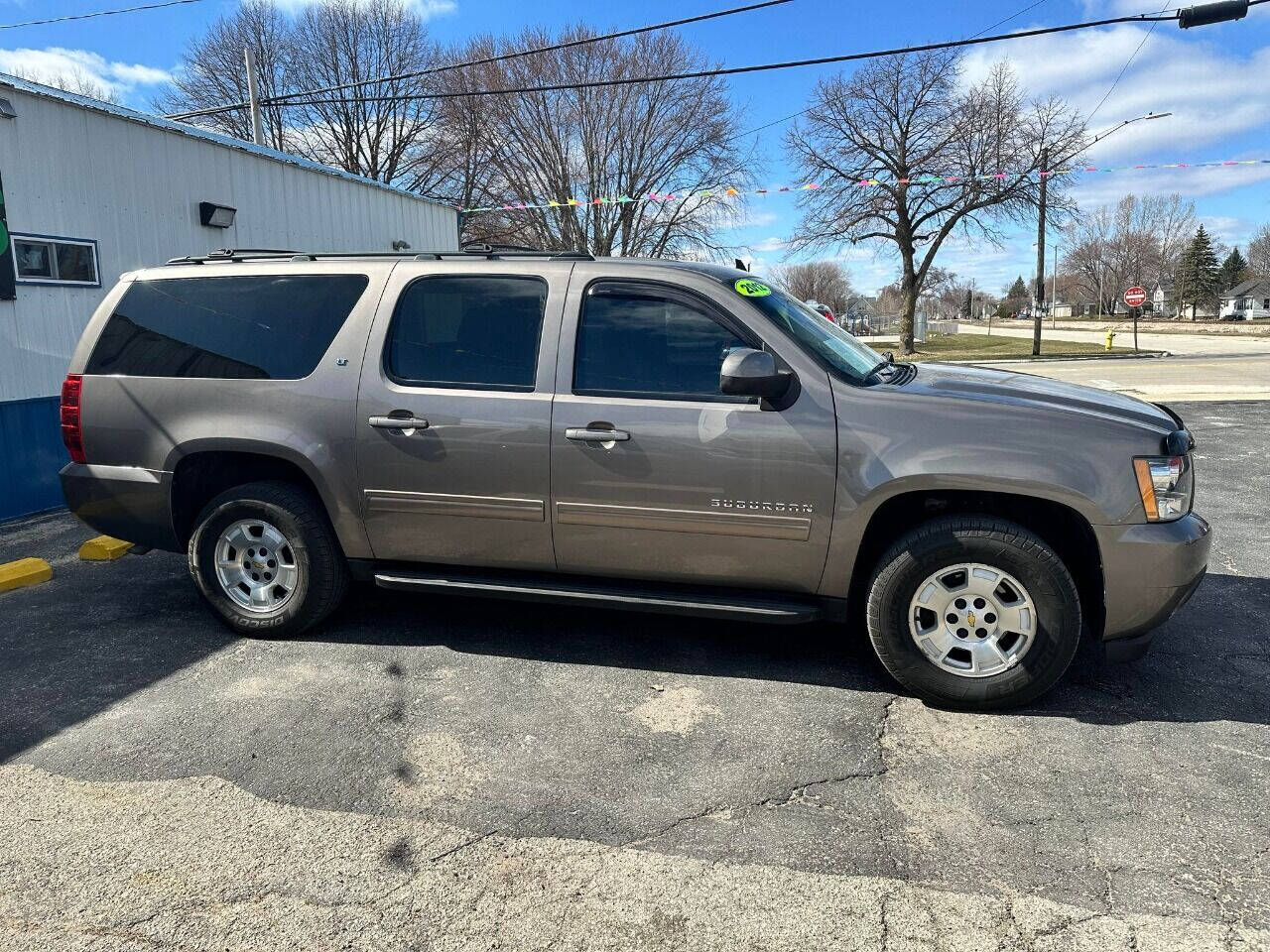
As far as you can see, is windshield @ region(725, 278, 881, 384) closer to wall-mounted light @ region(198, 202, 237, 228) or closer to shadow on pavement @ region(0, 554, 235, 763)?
shadow on pavement @ region(0, 554, 235, 763)

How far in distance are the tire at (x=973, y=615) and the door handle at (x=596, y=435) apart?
122cm

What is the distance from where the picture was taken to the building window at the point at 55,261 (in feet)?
25.3

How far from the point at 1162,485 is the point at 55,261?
29.3 ft

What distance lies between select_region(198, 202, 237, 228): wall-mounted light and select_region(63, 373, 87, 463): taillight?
→ 6.01 m

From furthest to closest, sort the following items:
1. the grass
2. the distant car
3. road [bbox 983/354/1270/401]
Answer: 1. the grass
2. road [bbox 983/354/1270/401]
3. the distant car

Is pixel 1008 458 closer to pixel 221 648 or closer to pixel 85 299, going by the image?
pixel 221 648

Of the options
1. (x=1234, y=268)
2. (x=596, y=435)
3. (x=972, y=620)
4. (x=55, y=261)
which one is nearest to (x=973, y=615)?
(x=972, y=620)

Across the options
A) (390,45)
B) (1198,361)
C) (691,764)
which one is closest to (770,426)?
(691,764)

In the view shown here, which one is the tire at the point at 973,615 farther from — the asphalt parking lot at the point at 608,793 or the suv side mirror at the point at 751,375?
the suv side mirror at the point at 751,375

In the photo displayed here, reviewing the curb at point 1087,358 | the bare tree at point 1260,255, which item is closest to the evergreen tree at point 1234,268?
the bare tree at point 1260,255

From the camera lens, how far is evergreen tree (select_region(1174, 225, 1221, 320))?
3361 inches

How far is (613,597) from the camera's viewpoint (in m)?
3.94

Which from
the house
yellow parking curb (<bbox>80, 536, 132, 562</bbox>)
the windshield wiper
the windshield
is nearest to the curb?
the windshield wiper

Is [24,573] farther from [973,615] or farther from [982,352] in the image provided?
[982,352]
